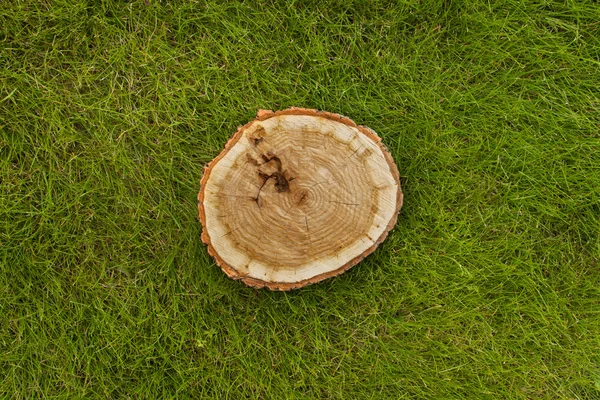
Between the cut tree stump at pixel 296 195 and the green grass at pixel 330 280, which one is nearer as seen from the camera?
the cut tree stump at pixel 296 195

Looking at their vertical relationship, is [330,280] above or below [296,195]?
below

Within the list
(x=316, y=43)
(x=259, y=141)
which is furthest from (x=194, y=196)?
(x=316, y=43)

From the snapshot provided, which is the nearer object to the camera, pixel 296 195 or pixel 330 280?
pixel 296 195

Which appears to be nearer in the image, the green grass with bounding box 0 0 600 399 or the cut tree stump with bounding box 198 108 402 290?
the cut tree stump with bounding box 198 108 402 290
